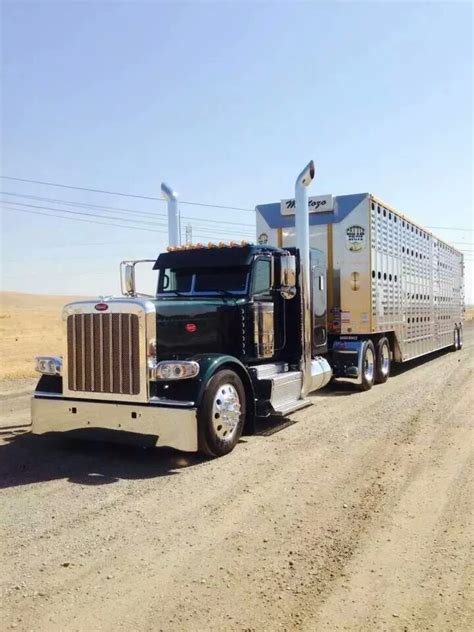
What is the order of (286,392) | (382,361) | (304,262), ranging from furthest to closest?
1. (382,361)
2. (304,262)
3. (286,392)

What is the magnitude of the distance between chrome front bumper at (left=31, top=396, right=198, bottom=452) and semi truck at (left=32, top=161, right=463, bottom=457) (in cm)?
1

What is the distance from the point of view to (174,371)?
19.0 feet

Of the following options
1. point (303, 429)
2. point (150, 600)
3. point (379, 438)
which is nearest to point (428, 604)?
point (150, 600)

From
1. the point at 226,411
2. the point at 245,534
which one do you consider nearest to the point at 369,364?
the point at 226,411

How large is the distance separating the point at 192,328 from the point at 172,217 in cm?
337

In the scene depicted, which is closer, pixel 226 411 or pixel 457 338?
pixel 226 411

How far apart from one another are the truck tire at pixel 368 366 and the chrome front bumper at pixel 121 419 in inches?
230

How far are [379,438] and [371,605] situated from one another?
3881 millimetres

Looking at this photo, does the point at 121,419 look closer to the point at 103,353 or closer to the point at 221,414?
the point at 103,353

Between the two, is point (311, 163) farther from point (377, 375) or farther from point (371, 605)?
point (371, 605)

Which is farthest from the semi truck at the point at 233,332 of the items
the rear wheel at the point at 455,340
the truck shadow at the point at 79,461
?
the rear wheel at the point at 455,340

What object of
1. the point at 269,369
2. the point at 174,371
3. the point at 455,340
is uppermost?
the point at 174,371

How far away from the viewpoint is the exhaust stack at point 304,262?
27.0 feet

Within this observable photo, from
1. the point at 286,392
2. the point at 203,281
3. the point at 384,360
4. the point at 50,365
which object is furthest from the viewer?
the point at 384,360
